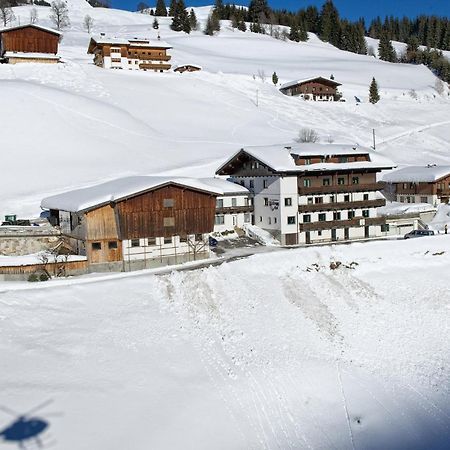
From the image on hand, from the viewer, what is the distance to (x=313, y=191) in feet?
160

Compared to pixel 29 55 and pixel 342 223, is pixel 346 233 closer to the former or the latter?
pixel 342 223

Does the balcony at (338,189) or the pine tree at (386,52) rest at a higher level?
the pine tree at (386,52)

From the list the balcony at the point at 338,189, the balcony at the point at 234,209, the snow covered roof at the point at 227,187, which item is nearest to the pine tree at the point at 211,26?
the snow covered roof at the point at 227,187

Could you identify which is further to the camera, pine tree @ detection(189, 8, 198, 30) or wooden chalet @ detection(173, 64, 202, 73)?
pine tree @ detection(189, 8, 198, 30)

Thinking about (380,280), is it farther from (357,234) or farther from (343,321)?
(357,234)

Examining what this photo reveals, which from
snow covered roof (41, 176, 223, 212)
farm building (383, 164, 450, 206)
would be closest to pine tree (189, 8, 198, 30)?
farm building (383, 164, 450, 206)

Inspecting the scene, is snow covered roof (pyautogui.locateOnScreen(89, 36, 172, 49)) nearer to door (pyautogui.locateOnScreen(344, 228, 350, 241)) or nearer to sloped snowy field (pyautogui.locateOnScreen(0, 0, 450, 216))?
sloped snowy field (pyautogui.locateOnScreen(0, 0, 450, 216))

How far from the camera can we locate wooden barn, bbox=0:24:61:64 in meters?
97.7

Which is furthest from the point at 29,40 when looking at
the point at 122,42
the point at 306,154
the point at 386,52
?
the point at 386,52

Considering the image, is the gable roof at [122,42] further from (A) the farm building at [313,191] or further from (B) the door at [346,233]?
(B) the door at [346,233]

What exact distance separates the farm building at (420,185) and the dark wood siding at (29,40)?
65.2 metres

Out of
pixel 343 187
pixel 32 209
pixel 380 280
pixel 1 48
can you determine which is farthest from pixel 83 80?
pixel 380 280

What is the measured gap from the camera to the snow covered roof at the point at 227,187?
50.3m

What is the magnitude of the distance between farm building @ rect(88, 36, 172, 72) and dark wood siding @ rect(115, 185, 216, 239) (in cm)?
8181
